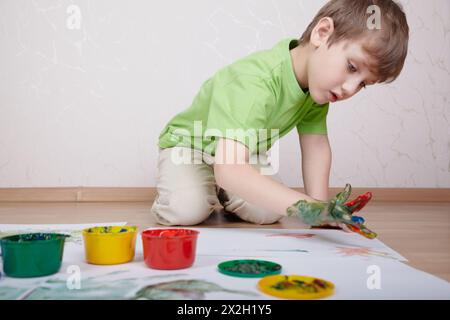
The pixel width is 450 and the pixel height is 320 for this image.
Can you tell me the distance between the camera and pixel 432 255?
913mm

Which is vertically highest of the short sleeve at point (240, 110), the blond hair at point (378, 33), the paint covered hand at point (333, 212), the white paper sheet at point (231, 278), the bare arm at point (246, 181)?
the blond hair at point (378, 33)

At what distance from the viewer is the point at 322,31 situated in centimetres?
100

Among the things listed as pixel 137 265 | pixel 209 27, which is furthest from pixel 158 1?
pixel 137 265

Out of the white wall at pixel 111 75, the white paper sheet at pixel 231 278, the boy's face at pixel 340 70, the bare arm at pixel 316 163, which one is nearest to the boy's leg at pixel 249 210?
the bare arm at pixel 316 163

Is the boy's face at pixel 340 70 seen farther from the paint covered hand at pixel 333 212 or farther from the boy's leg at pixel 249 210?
the boy's leg at pixel 249 210

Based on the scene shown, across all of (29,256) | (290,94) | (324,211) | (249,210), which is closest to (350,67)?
(290,94)

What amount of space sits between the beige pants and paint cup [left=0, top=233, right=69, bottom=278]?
529 millimetres

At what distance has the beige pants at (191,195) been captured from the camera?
1.23 m

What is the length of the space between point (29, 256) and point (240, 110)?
502mm

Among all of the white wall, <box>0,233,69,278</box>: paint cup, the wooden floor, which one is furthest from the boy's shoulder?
the white wall

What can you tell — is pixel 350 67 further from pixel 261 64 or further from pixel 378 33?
pixel 261 64

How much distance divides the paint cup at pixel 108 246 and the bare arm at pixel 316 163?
0.61 metres

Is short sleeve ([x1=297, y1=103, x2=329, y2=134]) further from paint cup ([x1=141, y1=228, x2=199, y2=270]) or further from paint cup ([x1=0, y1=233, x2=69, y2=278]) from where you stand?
paint cup ([x1=0, y1=233, x2=69, y2=278])

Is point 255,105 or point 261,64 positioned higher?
point 261,64
